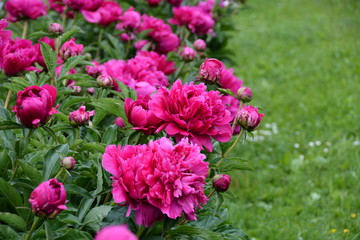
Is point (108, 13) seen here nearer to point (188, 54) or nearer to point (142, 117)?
point (188, 54)

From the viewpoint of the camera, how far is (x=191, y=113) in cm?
116

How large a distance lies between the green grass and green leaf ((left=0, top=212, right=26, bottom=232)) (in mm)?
1904

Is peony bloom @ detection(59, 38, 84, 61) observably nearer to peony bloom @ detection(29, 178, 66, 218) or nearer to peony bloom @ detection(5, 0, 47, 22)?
peony bloom @ detection(5, 0, 47, 22)

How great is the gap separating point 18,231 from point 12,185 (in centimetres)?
11

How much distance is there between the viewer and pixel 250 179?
3434 millimetres

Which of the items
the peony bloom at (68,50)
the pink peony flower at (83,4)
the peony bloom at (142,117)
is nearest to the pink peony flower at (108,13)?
the pink peony flower at (83,4)

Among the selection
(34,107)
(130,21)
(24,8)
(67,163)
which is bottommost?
(130,21)

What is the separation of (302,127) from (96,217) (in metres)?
3.37

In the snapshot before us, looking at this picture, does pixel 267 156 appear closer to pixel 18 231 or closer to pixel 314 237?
pixel 314 237

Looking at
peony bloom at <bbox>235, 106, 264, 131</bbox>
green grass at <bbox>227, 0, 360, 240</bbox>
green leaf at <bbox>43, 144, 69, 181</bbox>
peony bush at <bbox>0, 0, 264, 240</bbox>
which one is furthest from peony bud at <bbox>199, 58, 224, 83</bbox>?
green grass at <bbox>227, 0, 360, 240</bbox>

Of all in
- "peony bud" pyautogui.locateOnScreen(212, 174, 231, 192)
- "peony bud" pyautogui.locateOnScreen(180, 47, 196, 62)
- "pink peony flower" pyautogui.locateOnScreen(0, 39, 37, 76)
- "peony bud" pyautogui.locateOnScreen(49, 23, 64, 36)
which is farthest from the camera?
"peony bud" pyautogui.locateOnScreen(180, 47, 196, 62)

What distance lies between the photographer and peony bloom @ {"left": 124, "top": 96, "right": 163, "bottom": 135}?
3.85 ft

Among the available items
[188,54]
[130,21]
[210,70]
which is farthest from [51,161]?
[130,21]

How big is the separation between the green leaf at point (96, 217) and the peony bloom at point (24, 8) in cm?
122
